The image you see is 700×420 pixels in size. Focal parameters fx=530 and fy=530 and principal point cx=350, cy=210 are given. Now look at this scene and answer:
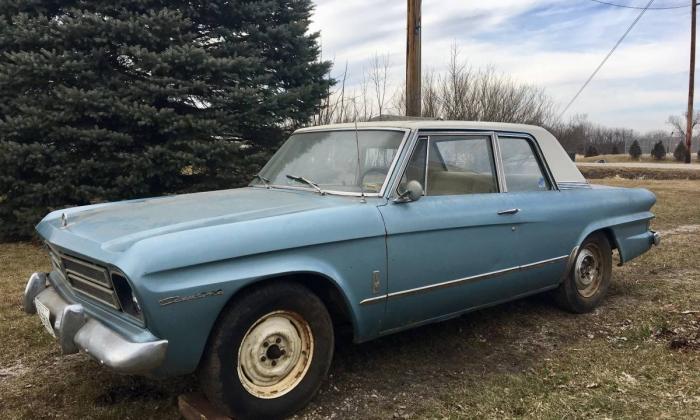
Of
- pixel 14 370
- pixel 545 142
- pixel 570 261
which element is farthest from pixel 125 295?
pixel 545 142

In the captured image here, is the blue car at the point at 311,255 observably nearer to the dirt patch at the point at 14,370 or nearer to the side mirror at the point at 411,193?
the side mirror at the point at 411,193

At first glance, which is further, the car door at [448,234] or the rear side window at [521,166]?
the rear side window at [521,166]

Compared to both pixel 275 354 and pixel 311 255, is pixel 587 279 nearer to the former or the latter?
pixel 311 255

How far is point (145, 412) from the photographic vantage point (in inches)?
117

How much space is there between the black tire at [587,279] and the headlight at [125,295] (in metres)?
3.48

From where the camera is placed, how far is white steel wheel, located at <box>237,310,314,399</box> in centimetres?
274

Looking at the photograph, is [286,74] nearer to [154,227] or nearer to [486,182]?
Answer: [486,182]

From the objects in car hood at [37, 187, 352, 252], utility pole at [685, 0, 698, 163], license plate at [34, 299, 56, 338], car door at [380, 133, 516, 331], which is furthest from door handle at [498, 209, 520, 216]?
utility pole at [685, 0, 698, 163]

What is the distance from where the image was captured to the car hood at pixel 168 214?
2.69 meters

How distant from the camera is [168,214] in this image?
3.03 m

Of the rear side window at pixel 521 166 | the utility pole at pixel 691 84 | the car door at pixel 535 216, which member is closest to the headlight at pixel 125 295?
the car door at pixel 535 216

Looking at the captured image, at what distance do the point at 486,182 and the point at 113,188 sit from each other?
18.4 feet

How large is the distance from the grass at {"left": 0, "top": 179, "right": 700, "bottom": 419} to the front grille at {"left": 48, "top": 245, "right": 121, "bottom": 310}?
27.8 inches

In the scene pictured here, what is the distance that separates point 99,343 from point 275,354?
2.83ft
